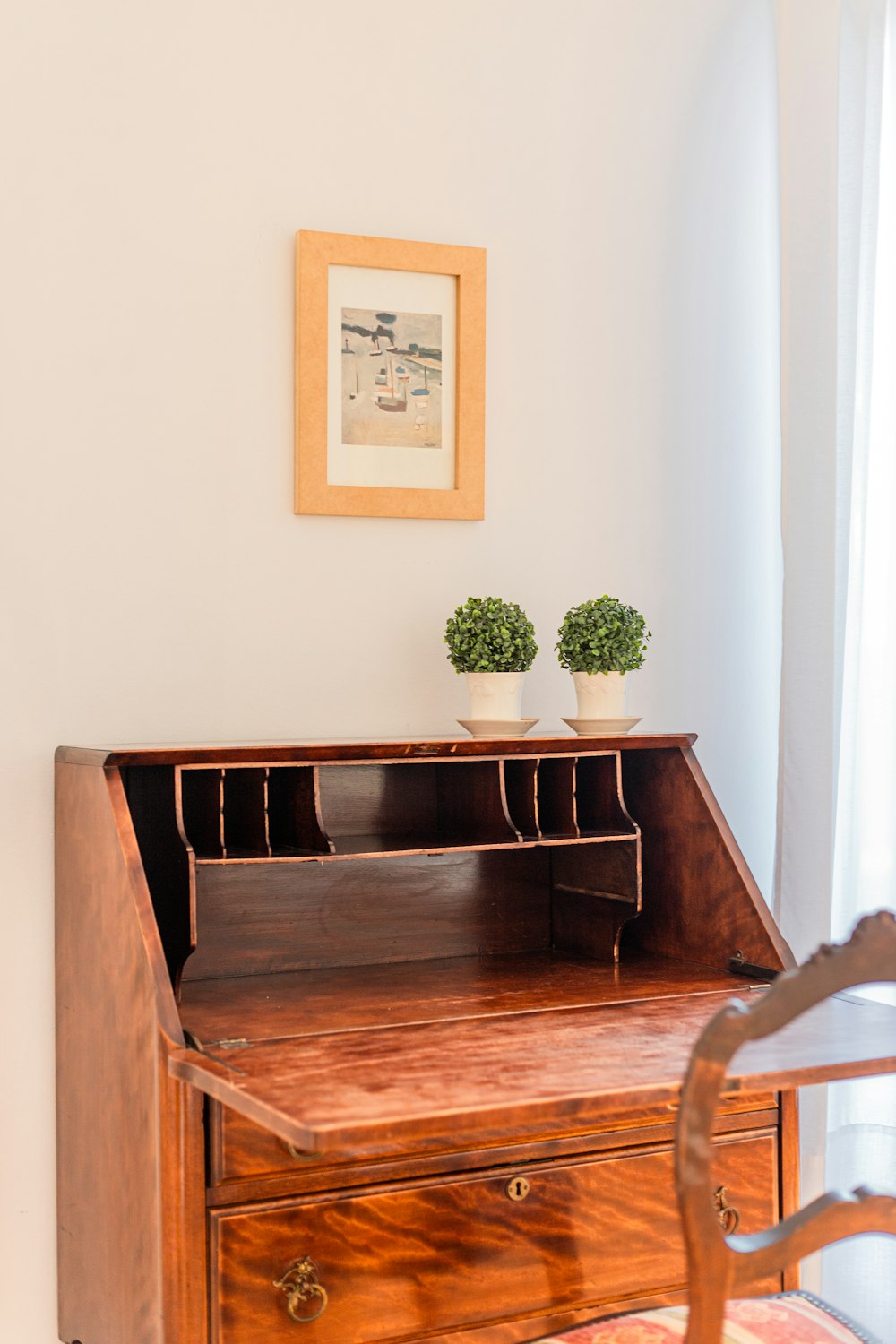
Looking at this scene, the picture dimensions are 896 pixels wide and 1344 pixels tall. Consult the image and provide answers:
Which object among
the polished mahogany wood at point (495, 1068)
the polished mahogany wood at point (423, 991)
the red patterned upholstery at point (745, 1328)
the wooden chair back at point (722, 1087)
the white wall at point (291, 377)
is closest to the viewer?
the wooden chair back at point (722, 1087)

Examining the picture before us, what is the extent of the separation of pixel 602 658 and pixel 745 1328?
98cm

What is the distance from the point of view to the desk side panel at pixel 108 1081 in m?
1.61

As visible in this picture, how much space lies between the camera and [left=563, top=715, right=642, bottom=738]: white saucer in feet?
7.09

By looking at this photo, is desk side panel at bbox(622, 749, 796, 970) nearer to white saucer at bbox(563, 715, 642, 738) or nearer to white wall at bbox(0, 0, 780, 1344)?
white saucer at bbox(563, 715, 642, 738)

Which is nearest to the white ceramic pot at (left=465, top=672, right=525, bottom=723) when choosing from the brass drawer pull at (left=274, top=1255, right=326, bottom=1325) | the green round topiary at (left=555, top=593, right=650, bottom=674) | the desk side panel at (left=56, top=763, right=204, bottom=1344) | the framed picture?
the green round topiary at (left=555, top=593, right=650, bottom=674)

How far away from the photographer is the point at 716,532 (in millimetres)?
2561

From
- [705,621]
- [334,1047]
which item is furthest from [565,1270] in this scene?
[705,621]

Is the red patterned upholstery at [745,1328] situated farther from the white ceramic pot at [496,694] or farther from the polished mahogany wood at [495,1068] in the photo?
the white ceramic pot at [496,694]

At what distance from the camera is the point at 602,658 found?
218cm

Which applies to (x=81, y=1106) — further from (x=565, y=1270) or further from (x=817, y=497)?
(x=817, y=497)

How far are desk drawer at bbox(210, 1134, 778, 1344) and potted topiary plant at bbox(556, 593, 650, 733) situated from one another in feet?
2.18

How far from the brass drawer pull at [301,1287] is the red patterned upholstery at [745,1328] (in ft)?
0.85

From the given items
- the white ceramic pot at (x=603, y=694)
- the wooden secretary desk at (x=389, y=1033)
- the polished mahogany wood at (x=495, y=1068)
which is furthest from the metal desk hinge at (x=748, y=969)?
the white ceramic pot at (x=603, y=694)

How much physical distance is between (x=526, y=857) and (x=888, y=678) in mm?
657
